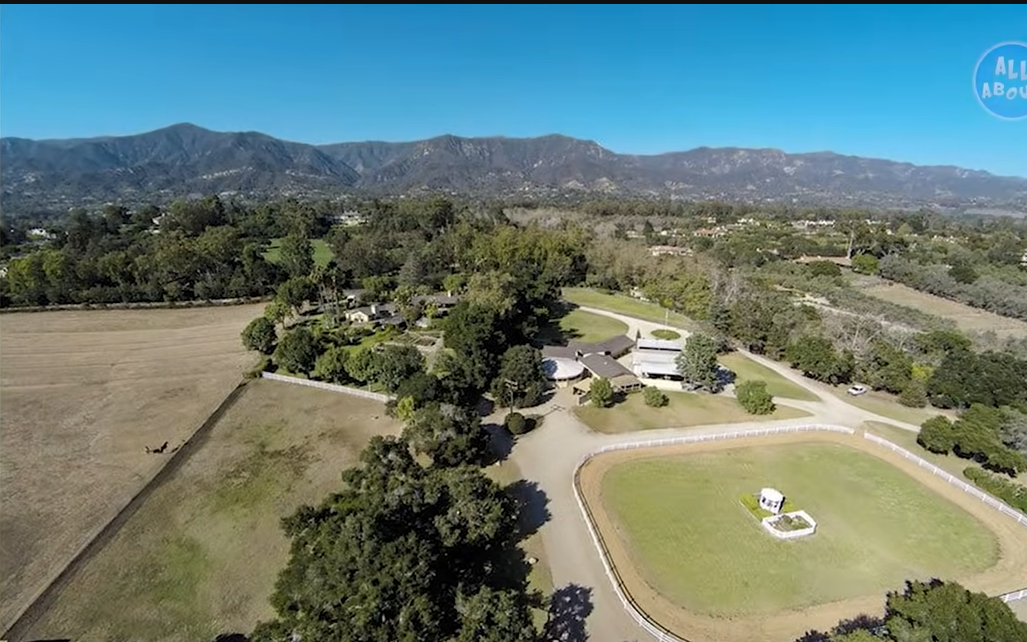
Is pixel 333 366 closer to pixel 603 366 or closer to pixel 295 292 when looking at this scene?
pixel 295 292

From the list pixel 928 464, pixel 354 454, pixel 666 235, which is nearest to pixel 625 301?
pixel 928 464

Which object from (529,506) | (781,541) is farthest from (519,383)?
(781,541)

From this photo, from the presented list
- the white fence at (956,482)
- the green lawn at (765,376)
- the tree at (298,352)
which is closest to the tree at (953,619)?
the white fence at (956,482)

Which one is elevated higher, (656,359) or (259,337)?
(259,337)

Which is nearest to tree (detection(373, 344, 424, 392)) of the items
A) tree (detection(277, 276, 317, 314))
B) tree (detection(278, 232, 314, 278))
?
tree (detection(277, 276, 317, 314))

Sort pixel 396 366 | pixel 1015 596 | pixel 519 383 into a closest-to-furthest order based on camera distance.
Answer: pixel 1015 596
pixel 396 366
pixel 519 383
